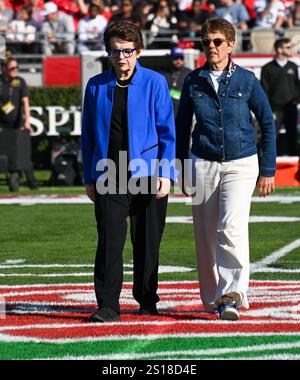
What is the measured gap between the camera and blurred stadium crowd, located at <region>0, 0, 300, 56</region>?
87.8ft

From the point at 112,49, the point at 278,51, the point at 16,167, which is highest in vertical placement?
the point at 112,49

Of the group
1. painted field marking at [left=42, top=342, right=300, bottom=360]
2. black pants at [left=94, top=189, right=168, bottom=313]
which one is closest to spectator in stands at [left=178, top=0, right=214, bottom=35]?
black pants at [left=94, top=189, right=168, bottom=313]

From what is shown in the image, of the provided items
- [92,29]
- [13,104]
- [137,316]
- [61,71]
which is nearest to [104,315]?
[137,316]

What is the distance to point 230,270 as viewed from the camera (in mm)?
8656

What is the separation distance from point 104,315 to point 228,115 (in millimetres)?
1541

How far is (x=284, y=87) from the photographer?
2177 centimetres

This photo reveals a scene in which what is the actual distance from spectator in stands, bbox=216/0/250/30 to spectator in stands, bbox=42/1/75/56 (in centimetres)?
316

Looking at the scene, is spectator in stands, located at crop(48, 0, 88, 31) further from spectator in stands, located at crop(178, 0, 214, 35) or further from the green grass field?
the green grass field

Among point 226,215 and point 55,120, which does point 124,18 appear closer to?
point 55,120
